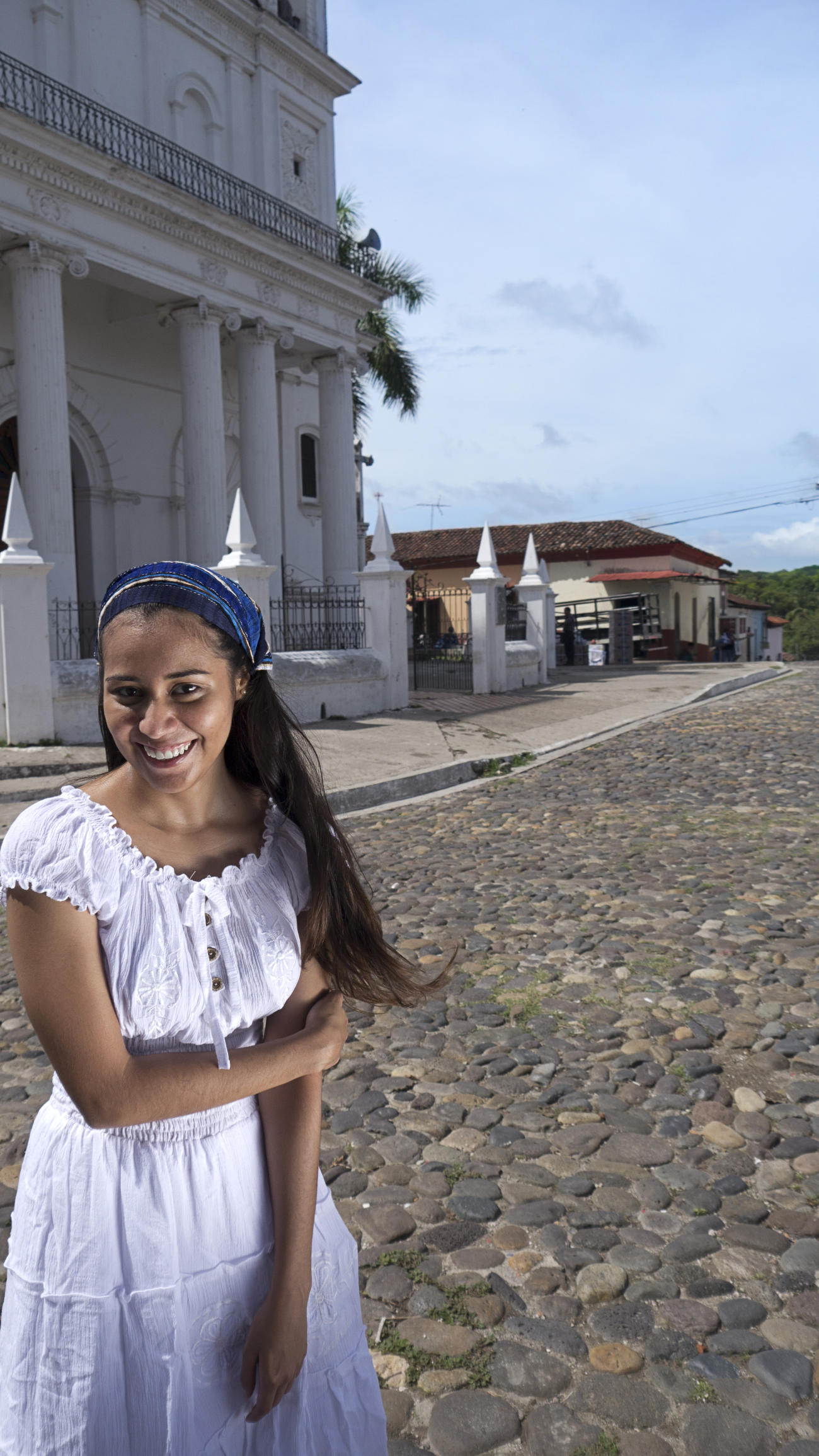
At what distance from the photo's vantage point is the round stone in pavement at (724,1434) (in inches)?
78.2

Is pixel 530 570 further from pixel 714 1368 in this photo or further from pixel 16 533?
pixel 714 1368

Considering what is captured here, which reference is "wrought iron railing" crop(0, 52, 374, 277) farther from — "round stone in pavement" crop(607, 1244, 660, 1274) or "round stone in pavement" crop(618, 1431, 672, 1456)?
"round stone in pavement" crop(618, 1431, 672, 1456)

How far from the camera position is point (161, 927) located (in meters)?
1.49

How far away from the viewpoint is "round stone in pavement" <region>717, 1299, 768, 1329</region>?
7.68 ft

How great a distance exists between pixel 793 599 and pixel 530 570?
3048 inches

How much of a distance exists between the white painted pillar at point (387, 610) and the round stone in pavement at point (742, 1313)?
1273cm

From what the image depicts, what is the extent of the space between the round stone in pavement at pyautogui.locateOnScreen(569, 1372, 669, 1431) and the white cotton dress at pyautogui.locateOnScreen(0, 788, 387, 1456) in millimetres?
706

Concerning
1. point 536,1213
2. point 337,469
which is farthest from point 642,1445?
point 337,469

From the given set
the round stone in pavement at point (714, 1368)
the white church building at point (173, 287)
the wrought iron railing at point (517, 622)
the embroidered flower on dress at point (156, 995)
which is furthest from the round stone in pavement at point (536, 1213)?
the wrought iron railing at point (517, 622)

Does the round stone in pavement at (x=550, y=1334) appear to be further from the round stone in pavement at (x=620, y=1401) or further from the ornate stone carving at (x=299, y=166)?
the ornate stone carving at (x=299, y=166)

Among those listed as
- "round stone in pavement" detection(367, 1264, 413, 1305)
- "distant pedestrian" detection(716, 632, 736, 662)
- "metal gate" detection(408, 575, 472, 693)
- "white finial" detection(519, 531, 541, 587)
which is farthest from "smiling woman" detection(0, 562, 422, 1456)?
"distant pedestrian" detection(716, 632, 736, 662)

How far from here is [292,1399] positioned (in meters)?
1.54

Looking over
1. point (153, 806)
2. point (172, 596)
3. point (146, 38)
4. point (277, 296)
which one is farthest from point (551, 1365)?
point (146, 38)

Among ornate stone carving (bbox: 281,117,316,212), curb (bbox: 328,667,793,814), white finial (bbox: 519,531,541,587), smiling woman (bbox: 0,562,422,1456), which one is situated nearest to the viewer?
smiling woman (bbox: 0,562,422,1456)
